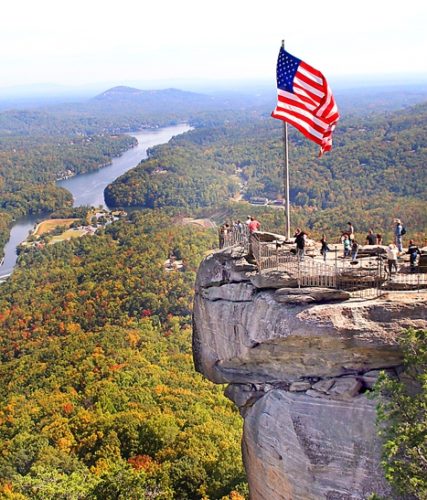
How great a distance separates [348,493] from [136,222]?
8591 cm

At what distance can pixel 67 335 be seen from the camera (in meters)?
54.2

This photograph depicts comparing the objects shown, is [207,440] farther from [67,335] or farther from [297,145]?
[297,145]

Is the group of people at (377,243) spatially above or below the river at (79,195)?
above

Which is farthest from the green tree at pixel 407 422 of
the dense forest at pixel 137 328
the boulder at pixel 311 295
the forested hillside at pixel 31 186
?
the forested hillside at pixel 31 186

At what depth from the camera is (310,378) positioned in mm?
15172

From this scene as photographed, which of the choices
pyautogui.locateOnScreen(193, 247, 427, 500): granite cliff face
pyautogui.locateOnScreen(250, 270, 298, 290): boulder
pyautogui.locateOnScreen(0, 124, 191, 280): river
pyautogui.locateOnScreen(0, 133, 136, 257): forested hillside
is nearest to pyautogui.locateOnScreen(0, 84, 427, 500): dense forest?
pyautogui.locateOnScreen(0, 133, 136, 257): forested hillside

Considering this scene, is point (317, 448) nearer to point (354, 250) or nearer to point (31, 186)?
point (354, 250)

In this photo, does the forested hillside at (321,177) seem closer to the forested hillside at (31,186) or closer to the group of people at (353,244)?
the forested hillside at (31,186)

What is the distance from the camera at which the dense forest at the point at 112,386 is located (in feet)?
78.1

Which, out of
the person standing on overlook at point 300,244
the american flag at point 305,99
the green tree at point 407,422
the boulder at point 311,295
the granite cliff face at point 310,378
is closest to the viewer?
the green tree at point 407,422

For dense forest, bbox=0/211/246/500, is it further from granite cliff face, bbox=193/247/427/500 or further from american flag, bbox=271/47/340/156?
american flag, bbox=271/47/340/156

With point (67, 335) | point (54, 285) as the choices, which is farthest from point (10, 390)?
point (54, 285)

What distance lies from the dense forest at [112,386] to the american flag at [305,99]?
14.3 m

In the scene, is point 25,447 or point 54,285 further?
point 54,285
